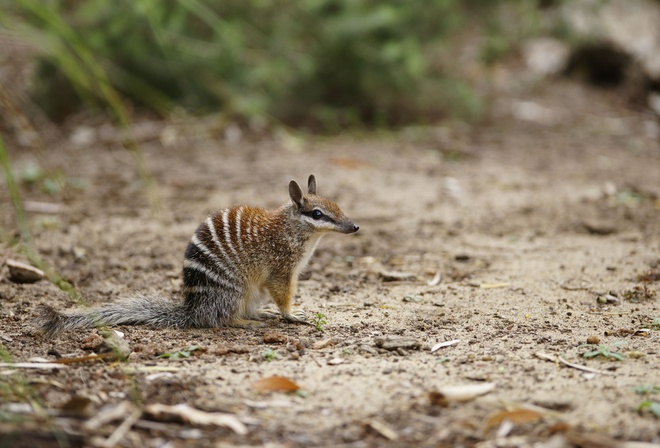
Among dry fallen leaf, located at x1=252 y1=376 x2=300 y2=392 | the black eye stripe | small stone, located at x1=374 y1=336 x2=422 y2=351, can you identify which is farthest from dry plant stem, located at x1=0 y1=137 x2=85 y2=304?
the black eye stripe

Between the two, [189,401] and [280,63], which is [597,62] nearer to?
[280,63]

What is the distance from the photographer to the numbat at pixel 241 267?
425 centimetres

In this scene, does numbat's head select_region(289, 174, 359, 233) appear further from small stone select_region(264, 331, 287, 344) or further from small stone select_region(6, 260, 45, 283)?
small stone select_region(6, 260, 45, 283)

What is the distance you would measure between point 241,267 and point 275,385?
1270 mm

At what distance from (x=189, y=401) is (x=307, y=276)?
2.30 meters

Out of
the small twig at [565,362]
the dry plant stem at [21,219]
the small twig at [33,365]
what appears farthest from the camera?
the small twig at [565,362]

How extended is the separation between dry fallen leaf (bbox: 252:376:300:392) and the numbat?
112 centimetres

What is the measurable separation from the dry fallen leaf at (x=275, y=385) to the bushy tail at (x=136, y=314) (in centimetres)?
111

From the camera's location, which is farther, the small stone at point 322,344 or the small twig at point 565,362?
the small stone at point 322,344

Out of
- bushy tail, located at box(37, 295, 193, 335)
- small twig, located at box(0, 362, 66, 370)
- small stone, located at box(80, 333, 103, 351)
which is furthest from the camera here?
bushy tail, located at box(37, 295, 193, 335)

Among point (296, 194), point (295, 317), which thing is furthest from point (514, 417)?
point (296, 194)

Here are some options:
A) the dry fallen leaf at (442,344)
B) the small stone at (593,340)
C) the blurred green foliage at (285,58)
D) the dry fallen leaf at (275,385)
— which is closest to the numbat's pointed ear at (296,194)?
the dry fallen leaf at (442,344)

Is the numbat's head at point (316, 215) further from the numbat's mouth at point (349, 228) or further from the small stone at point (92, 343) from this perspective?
the small stone at point (92, 343)

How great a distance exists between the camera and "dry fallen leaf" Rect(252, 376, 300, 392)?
126 inches
